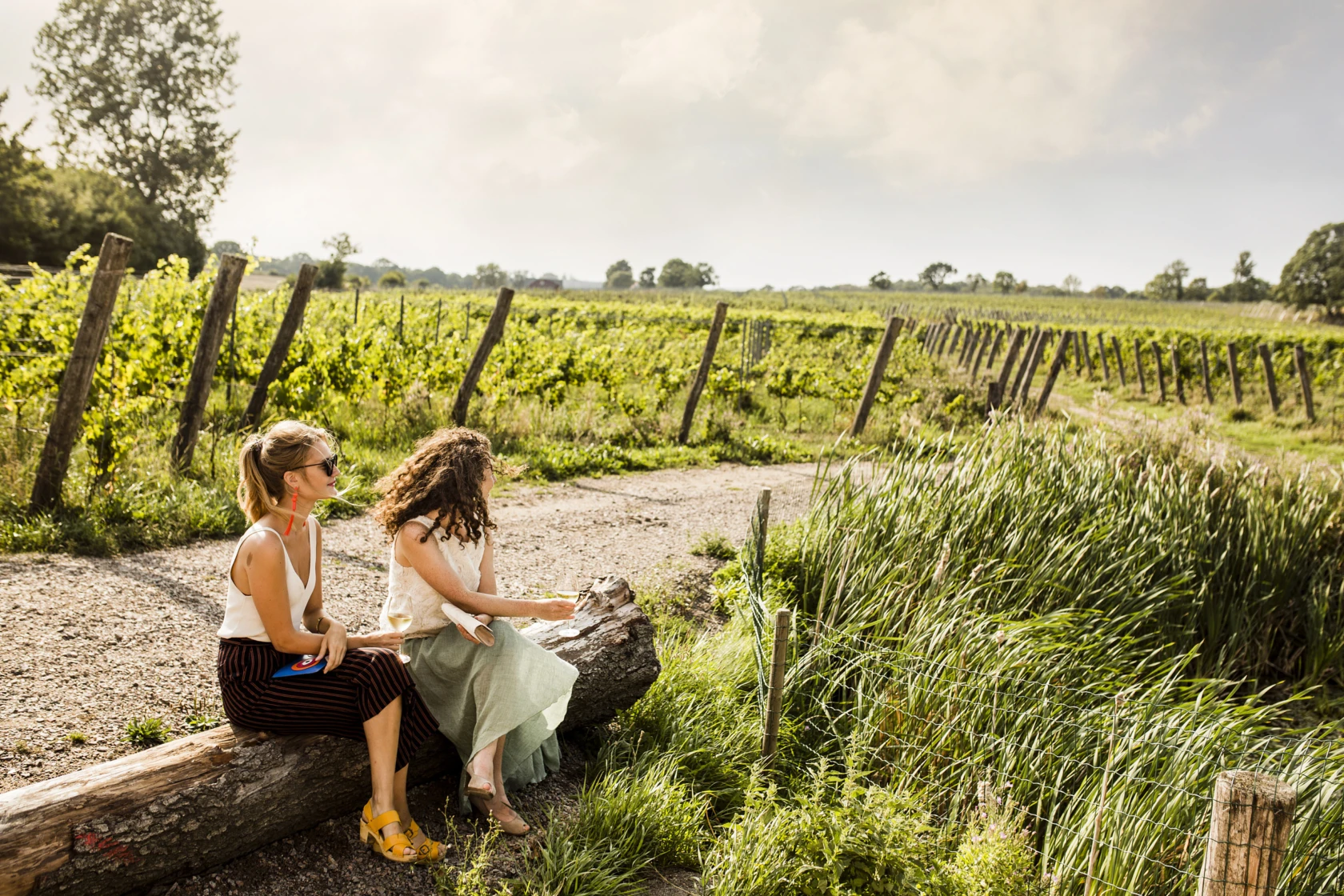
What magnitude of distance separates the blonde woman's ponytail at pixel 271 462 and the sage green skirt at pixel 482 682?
70 cm

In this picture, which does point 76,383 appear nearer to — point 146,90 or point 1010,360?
point 1010,360

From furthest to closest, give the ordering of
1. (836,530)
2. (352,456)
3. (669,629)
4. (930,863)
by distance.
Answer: (352,456), (836,530), (669,629), (930,863)

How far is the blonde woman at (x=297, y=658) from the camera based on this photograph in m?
2.42

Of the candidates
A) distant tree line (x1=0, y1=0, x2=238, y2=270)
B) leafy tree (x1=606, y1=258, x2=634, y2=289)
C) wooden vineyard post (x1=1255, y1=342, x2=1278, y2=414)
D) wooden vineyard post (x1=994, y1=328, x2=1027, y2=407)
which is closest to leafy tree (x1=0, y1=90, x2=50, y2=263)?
distant tree line (x1=0, y1=0, x2=238, y2=270)

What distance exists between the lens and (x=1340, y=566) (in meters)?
6.48

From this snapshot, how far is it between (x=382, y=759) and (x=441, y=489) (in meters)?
0.88

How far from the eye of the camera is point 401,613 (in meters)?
2.74

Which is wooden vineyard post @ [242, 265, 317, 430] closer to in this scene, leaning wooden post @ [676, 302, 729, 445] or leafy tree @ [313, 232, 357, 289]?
leaning wooden post @ [676, 302, 729, 445]

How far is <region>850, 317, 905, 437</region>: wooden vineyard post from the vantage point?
10836 mm

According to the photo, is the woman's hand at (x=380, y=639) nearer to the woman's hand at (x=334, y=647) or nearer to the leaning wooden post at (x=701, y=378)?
the woman's hand at (x=334, y=647)

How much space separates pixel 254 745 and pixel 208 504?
3666 millimetres

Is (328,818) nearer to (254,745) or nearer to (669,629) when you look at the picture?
(254,745)

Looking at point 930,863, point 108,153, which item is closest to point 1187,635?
point 930,863

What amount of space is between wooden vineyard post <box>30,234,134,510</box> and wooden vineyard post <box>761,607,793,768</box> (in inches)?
183
